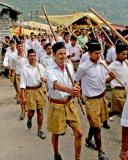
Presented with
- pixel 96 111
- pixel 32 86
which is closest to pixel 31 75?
pixel 32 86

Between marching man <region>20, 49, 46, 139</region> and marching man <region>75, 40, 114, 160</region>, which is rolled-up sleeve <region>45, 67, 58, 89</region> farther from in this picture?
marching man <region>20, 49, 46, 139</region>

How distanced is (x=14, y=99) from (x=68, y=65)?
7134mm

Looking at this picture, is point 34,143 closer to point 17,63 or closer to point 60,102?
point 60,102

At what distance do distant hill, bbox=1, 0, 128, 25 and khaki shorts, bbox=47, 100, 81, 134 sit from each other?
131012mm

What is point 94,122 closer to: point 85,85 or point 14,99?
point 85,85

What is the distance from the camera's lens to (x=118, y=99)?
28.2 feet

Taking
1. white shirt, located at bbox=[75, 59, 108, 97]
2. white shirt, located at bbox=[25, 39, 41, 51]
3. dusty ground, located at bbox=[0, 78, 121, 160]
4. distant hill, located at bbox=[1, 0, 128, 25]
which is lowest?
dusty ground, located at bbox=[0, 78, 121, 160]

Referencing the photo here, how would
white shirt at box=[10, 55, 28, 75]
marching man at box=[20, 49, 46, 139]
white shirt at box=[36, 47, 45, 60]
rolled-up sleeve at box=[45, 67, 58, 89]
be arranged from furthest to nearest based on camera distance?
white shirt at box=[36, 47, 45, 60] → white shirt at box=[10, 55, 28, 75] → marching man at box=[20, 49, 46, 139] → rolled-up sleeve at box=[45, 67, 58, 89]

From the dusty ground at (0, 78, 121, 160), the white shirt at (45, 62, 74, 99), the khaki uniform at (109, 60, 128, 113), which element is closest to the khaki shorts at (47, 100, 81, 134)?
the white shirt at (45, 62, 74, 99)

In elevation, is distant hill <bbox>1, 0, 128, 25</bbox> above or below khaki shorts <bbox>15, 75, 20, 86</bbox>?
above

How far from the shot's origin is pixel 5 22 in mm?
23672

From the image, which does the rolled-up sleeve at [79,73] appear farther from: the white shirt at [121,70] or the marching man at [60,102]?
the white shirt at [121,70]

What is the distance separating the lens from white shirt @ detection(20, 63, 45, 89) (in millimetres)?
9500

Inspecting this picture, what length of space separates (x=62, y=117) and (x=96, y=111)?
708 millimetres
